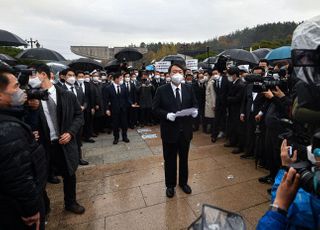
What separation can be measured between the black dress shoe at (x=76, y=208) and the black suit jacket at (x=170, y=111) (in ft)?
5.37

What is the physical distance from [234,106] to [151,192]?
11.4 feet

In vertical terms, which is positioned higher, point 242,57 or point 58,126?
point 242,57

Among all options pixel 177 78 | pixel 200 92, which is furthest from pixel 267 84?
pixel 200 92

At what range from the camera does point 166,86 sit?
13.4ft

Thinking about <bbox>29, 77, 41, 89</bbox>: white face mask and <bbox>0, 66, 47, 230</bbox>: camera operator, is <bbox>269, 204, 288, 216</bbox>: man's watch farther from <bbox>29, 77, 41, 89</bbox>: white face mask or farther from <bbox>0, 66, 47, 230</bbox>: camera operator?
<bbox>29, 77, 41, 89</bbox>: white face mask

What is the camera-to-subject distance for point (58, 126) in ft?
11.5

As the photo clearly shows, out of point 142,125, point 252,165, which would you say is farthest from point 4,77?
point 142,125

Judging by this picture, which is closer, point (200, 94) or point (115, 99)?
point (115, 99)

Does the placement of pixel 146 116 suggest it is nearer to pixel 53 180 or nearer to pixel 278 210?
pixel 53 180

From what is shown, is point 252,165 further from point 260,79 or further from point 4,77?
point 4,77

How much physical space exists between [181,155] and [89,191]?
181 cm

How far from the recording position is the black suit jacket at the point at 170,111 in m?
3.96

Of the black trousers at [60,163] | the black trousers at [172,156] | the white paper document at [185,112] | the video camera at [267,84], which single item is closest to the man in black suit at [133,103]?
the black trousers at [172,156]

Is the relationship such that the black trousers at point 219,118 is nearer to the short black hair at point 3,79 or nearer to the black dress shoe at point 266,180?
the black dress shoe at point 266,180
